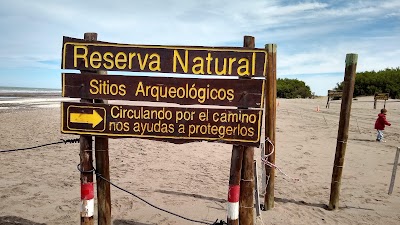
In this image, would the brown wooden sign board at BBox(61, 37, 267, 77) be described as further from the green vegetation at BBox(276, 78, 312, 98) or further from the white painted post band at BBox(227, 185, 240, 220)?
the green vegetation at BBox(276, 78, 312, 98)

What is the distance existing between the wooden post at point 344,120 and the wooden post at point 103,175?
448cm

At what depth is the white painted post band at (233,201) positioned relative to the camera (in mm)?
4180

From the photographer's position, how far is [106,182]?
14.8 ft

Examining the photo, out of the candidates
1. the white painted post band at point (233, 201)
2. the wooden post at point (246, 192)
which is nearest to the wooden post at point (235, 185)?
the white painted post band at point (233, 201)

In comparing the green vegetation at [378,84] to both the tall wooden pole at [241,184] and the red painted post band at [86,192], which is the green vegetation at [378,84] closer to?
the tall wooden pole at [241,184]

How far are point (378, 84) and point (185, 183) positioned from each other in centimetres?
4648

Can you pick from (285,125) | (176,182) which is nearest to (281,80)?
(285,125)

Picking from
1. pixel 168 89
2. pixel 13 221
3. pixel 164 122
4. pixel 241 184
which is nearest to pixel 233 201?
pixel 241 184

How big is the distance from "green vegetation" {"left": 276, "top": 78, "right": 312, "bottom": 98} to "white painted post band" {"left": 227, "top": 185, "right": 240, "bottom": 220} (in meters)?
59.4

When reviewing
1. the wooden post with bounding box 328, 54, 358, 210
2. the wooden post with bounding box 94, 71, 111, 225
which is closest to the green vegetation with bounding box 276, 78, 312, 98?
the wooden post with bounding box 328, 54, 358, 210

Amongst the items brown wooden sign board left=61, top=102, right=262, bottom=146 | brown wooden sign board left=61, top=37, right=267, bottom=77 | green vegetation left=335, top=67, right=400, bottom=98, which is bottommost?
brown wooden sign board left=61, top=102, right=262, bottom=146

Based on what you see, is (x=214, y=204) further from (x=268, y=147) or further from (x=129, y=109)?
(x=129, y=109)

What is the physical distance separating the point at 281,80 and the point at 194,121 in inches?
2760

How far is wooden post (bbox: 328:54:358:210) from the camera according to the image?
5797mm
